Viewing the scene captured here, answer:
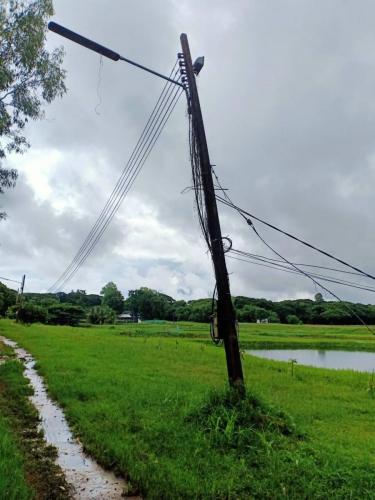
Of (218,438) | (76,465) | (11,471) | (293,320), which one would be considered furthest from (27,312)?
(293,320)

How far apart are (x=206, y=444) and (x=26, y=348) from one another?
1980cm

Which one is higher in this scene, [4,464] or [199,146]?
[199,146]

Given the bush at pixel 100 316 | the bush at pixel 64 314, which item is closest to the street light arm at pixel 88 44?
the bush at pixel 64 314

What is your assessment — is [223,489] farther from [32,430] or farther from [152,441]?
[32,430]

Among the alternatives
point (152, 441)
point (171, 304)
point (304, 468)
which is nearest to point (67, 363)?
point (152, 441)

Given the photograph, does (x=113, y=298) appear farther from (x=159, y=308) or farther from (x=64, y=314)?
(x=64, y=314)

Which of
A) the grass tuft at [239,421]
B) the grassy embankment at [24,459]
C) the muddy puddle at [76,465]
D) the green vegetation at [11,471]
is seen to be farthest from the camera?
the grass tuft at [239,421]

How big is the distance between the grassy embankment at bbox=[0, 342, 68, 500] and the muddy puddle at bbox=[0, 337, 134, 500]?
148mm

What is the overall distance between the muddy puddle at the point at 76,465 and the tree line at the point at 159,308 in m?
54.2

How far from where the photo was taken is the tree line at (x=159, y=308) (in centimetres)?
6790

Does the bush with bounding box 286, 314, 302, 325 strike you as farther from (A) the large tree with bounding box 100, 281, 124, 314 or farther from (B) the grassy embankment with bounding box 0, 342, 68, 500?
(B) the grassy embankment with bounding box 0, 342, 68, 500

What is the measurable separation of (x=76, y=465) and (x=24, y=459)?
773 millimetres

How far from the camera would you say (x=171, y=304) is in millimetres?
111750

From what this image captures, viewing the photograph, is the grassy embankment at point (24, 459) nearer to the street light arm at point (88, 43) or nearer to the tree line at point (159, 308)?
the street light arm at point (88, 43)
